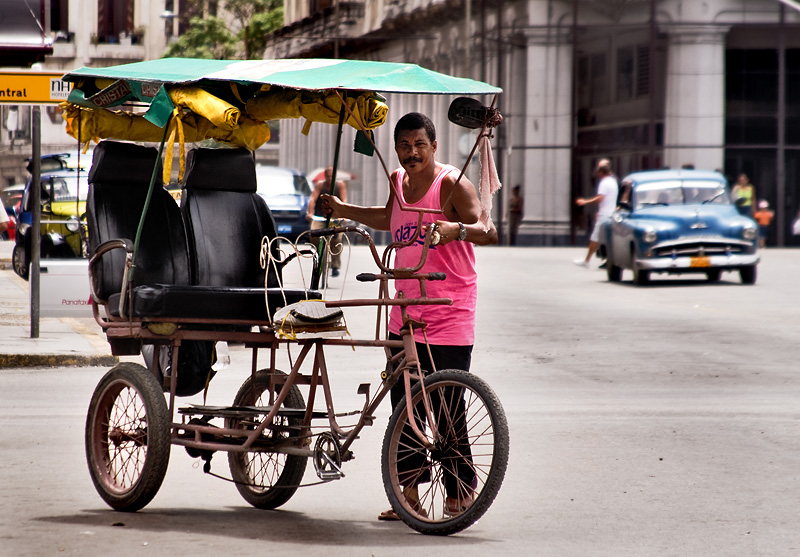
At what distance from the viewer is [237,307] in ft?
21.8

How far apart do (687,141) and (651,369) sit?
27881 millimetres

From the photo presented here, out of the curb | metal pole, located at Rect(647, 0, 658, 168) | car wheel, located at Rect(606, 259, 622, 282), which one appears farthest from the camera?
metal pole, located at Rect(647, 0, 658, 168)

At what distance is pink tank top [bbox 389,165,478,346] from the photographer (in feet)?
20.9

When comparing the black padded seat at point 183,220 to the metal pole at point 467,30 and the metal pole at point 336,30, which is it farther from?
the metal pole at point 336,30

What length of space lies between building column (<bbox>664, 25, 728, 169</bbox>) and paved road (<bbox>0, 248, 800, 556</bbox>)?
2442cm

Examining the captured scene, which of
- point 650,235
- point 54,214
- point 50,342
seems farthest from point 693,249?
point 50,342

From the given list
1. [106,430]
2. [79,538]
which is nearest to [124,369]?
[106,430]

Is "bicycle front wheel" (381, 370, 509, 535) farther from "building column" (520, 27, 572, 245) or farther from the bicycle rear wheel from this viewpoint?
"building column" (520, 27, 572, 245)

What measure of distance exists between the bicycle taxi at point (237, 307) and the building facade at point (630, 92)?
31957 mm

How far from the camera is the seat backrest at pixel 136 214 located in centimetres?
735

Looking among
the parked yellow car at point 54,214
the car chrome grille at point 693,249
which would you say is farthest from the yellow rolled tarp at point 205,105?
the car chrome grille at point 693,249

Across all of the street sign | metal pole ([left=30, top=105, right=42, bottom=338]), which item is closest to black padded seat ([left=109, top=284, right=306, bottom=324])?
the street sign

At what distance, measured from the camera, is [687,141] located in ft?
129

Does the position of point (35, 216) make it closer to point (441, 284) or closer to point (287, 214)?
point (441, 284)
